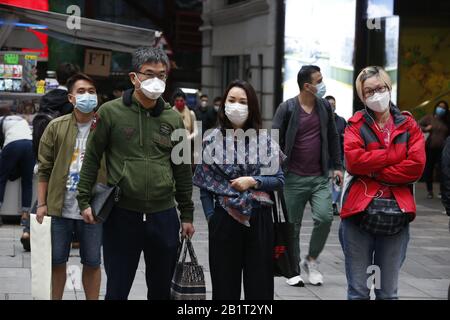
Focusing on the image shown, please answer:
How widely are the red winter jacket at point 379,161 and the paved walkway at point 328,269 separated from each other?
7.35 ft

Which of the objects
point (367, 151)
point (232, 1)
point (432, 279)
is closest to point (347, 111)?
point (232, 1)

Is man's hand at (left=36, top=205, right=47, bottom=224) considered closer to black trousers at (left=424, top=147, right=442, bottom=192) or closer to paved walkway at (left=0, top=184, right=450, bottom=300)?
paved walkway at (left=0, top=184, right=450, bottom=300)

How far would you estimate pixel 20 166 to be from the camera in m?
12.7

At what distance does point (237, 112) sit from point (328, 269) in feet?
13.7

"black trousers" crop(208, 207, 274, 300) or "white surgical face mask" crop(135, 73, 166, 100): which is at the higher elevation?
"white surgical face mask" crop(135, 73, 166, 100)

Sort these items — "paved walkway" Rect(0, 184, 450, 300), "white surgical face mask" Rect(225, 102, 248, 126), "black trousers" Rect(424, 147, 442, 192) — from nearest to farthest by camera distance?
"white surgical face mask" Rect(225, 102, 248, 126)
"paved walkway" Rect(0, 184, 450, 300)
"black trousers" Rect(424, 147, 442, 192)

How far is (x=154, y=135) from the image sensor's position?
20.3ft

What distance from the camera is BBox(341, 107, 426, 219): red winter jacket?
649cm

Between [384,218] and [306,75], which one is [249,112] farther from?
[306,75]

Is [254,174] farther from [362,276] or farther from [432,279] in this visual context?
[432,279]

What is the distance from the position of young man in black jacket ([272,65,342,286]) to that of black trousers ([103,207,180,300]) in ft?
9.78

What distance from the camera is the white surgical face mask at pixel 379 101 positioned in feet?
21.7

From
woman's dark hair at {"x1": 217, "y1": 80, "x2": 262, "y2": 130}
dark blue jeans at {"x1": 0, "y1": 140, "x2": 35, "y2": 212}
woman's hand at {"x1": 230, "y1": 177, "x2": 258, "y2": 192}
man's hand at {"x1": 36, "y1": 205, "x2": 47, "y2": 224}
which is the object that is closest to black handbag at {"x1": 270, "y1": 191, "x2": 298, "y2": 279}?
woman's hand at {"x1": 230, "y1": 177, "x2": 258, "y2": 192}
